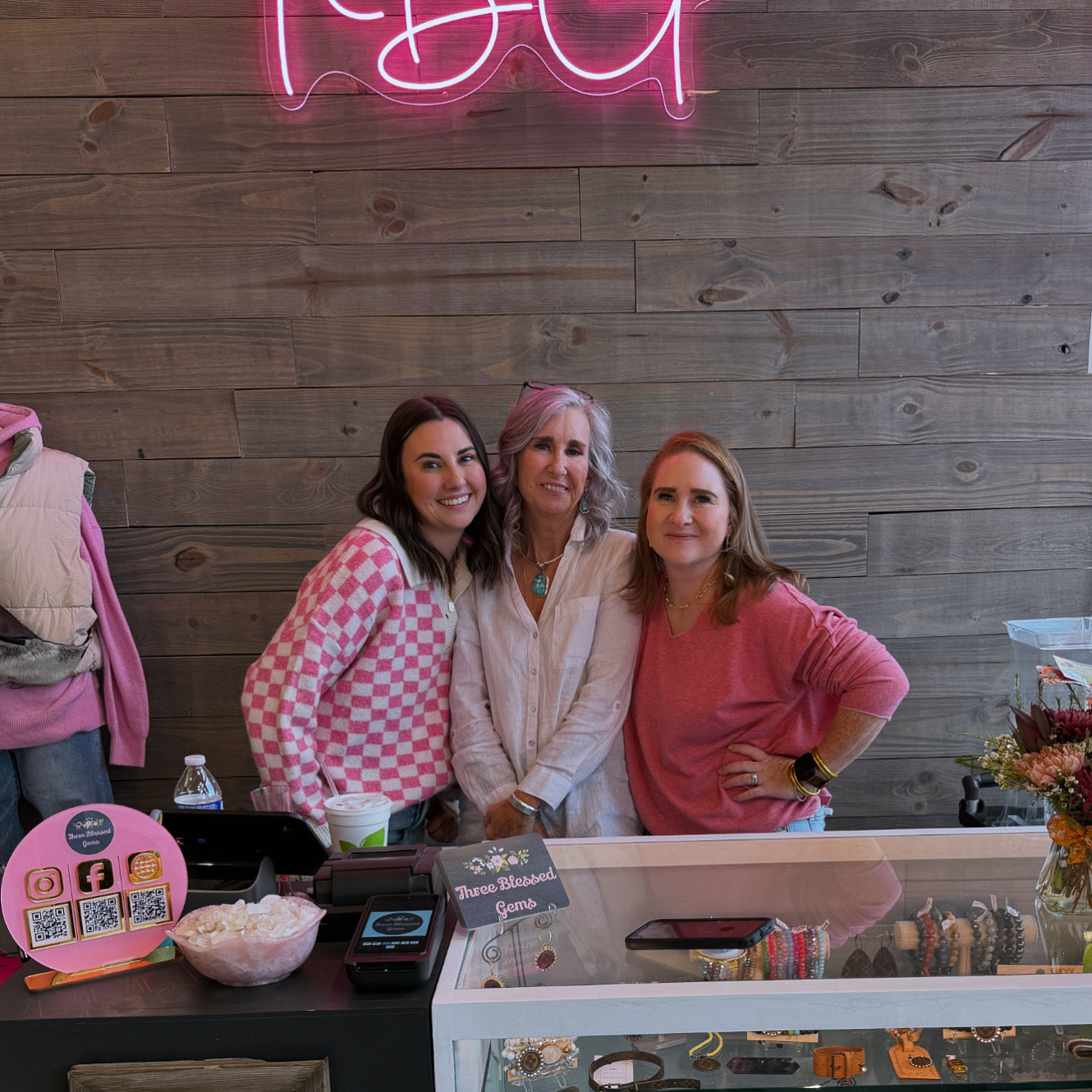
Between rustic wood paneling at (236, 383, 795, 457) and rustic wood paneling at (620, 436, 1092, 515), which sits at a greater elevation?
rustic wood paneling at (236, 383, 795, 457)

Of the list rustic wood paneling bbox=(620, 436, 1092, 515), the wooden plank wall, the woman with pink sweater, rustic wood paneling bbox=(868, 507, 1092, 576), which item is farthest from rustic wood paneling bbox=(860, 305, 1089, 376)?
the woman with pink sweater

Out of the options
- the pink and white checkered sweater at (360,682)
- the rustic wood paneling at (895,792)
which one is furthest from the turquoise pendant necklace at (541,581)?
the rustic wood paneling at (895,792)

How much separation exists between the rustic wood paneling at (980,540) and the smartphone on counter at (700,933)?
1527mm

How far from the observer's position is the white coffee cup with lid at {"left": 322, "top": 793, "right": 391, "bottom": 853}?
60.4 inches

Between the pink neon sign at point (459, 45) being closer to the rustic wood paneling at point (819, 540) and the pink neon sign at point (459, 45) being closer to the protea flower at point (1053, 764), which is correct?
the rustic wood paneling at point (819, 540)

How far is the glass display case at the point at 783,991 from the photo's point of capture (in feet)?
3.54

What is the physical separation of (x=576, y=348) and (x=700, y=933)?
1.60 metres

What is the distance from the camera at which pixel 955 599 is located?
2.59 meters

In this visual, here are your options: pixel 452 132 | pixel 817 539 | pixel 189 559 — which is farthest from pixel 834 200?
pixel 189 559

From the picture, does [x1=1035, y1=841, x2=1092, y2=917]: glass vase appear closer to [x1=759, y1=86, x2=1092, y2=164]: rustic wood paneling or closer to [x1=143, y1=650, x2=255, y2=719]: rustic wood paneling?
[x1=759, y1=86, x2=1092, y2=164]: rustic wood paneling

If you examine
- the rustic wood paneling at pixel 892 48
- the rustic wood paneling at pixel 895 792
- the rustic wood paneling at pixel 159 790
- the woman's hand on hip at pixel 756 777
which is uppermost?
the rustic wood paneling at pixel 892 48

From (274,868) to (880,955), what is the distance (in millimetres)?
842

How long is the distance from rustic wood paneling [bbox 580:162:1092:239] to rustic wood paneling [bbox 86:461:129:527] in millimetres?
1386

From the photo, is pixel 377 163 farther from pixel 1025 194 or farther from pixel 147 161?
pixel 1025 194
